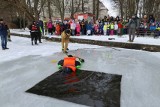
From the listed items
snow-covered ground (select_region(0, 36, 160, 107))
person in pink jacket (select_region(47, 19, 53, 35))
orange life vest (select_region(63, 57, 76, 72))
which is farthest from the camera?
person in pink jacket (select_region(47, 19, 53, 35))

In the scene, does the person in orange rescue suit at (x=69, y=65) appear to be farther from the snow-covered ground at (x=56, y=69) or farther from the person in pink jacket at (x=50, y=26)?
the person in pink jacket at (x=50, y=26)

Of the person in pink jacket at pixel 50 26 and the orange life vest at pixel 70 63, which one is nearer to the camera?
the orange life vest at pixel 70 63

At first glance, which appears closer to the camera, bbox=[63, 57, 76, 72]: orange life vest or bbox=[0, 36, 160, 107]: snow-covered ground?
bbox=[0, 36, 160, 107]: snow-covered ground

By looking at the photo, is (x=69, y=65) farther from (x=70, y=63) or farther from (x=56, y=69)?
(x=56, y=69)

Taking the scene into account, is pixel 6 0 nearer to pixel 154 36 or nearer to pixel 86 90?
pixel 154 36

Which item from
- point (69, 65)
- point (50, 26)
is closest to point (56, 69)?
point (69, 65)

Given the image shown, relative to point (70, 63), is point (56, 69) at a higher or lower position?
lower

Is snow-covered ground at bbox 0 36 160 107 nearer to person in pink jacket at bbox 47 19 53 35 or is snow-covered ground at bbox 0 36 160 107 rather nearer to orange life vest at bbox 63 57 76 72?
orange life vest at bbox 63 57 76 72

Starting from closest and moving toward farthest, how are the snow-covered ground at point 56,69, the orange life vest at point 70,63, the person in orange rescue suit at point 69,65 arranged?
the snow-covered ground at point 56,69, the person in orange rescue suit at point 69,65, the orange life vest at point 70,63

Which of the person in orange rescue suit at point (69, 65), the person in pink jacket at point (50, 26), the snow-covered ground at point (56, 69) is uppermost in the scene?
the person in pink jacket at point (50, 26)

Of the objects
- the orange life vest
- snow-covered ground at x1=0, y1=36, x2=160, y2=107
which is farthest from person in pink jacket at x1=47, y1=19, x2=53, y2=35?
the orange life vest

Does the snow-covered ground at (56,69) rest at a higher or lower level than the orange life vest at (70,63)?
lower

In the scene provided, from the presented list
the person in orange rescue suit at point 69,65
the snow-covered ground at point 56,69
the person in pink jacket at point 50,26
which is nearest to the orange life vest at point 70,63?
the person in orange rescue suit at point 69,65

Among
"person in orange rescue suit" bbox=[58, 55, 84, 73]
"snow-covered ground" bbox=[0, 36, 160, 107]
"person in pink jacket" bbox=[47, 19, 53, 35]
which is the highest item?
"person in pink jacket" bbox=[47, 19, 53, 35]
